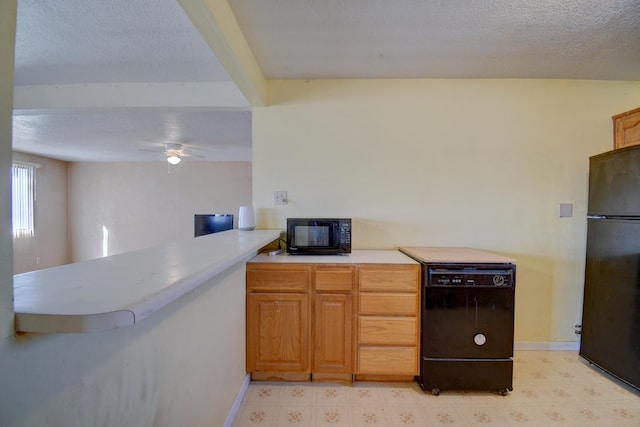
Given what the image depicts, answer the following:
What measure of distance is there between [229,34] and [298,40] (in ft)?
1.66

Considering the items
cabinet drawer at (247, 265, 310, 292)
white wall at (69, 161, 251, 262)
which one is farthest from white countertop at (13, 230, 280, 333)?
white wall at (69, 161, 251, 262)

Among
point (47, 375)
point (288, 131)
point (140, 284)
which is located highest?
point (288, 131)

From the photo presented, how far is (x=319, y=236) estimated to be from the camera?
6.51 feet

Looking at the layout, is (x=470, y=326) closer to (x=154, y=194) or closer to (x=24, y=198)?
(x=154, y=194)

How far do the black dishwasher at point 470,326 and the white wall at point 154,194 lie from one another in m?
4.59

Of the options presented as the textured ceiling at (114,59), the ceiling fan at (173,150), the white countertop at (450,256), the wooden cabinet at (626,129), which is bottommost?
the white countertop at (450,256)

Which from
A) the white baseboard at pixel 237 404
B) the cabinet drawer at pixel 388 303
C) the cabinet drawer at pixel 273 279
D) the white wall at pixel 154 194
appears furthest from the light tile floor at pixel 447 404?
the white wall at pixel 154 194

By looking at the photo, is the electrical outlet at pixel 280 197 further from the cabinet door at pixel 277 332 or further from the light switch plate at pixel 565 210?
the light switch plate at pixel 565 210

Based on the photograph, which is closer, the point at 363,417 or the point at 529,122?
the point at 363,417

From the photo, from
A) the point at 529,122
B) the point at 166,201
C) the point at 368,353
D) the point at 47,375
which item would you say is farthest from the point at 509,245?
the point at 166,201

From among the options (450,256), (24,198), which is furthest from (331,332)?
(24,198)

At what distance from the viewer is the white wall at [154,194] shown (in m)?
5.54

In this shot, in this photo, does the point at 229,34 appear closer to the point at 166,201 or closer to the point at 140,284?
the point at 140,284

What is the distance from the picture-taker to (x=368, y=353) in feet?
5.78
